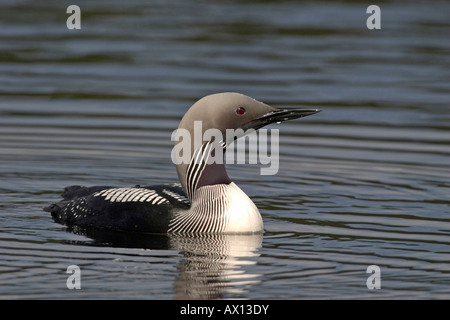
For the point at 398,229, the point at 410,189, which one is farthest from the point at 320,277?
the point at 410,189

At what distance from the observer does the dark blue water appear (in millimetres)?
6234

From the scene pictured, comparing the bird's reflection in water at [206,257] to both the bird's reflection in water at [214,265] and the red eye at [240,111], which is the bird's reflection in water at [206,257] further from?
the red eye at [240,111]


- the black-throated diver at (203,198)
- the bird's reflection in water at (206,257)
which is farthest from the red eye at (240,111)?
the bird's reflection in water at (206,257)

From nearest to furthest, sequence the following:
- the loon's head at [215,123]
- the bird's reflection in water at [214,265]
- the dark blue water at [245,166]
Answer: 1. the bird's reflection in water at [214,265]
2. the dark blue water at [245,166]
3. the loon's head at [215,123]

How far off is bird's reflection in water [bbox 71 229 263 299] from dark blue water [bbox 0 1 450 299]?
0.7 inches

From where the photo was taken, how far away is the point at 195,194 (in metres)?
7.20

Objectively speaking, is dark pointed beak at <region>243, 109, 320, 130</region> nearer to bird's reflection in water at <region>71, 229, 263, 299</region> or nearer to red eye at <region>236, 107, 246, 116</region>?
red eye at <region>236, 107, 246, 116</region>

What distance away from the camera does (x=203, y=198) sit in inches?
281

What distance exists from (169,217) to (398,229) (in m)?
1.44

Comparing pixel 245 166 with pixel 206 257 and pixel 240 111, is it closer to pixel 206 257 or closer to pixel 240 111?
pixel 240 111

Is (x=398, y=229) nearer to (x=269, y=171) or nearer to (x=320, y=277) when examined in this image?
(x=320, y=277)

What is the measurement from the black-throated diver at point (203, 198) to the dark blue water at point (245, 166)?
14 centimetres

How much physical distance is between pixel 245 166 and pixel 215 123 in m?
2.49

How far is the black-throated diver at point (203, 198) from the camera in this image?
7.04 meters
